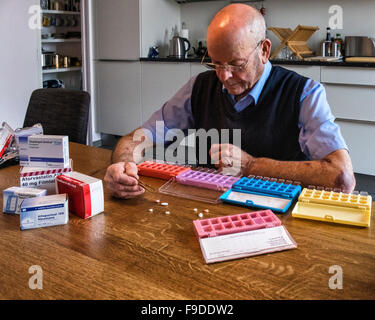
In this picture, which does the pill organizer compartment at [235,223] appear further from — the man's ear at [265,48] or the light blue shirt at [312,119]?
the man's ear at [265,48]

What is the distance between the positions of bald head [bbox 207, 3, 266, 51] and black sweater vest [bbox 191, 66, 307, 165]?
0.20 m

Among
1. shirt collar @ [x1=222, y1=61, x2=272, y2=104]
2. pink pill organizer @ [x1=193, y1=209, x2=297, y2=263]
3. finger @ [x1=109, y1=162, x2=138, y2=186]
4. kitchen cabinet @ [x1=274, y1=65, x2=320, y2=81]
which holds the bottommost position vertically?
pink pill organizer @ [x1=193, y1=209, x2=297, y2=263]

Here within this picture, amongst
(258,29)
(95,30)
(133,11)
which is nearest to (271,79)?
(258,29)

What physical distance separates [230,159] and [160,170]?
0.71 ft

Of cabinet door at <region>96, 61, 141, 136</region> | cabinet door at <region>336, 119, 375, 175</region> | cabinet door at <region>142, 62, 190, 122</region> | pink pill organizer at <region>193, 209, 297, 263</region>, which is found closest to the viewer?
pink pill organizer at <region>193, 209, 297, 263</region>

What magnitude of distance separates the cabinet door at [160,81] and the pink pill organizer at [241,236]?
3076 mm

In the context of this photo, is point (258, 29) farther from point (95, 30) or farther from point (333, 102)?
point (95, 30)

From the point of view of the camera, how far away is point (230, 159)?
1.28 metres

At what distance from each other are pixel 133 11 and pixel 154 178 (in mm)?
3192

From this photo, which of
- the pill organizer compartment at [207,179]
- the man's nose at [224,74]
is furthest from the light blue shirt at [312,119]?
the pill organizer compartment at [207,179]

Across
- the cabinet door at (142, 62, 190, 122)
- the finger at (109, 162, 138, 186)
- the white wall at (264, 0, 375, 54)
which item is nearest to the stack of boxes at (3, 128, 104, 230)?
the finger at (109, 162, 138, 186)

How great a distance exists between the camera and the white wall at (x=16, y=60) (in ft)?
13.0

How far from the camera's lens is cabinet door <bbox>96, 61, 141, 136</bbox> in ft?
14.1

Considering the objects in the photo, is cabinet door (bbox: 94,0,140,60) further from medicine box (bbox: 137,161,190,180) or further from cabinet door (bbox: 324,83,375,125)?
medicine box (bbox: 137,161,190,180)
